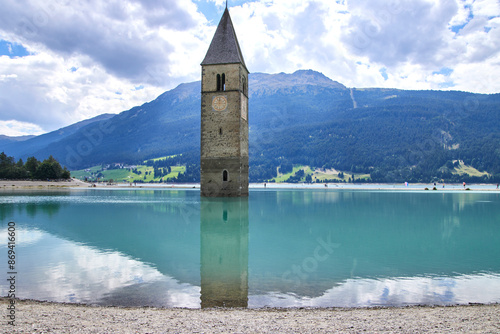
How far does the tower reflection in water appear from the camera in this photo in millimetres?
9828

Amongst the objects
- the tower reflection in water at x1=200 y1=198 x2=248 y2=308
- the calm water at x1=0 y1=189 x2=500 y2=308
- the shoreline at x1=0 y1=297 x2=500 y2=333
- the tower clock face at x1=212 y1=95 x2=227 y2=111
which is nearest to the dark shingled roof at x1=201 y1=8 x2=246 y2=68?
the tower clock face at x1=212 y1=95 x2=227 y2=111

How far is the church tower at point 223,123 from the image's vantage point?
50.5 metres

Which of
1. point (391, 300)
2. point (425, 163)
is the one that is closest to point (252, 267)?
point (391, 300)

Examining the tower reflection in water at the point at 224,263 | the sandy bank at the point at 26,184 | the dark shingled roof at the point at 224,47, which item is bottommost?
the tower reflection in water at the point at 224,263

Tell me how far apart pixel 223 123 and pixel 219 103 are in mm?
2602

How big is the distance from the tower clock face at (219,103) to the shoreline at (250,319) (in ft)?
142

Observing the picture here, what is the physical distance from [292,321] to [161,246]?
1028 cm

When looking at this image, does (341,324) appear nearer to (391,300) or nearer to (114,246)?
(391,300)

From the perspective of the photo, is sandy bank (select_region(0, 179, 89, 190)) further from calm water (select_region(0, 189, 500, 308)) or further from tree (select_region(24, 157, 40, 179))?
calm water (select_region(0, 189, 500, 308))

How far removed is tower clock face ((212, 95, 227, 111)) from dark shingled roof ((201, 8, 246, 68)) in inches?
172

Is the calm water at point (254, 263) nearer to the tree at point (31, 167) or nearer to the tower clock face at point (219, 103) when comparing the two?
the tower clock face at point (219, 103)

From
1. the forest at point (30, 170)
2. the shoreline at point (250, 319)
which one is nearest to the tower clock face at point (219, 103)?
the shoreline at point (250, 319)

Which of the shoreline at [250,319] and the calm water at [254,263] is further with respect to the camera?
the calm water at [254,263]

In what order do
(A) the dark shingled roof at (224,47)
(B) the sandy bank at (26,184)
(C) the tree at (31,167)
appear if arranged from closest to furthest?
(A) the dark shingled roof at (224,47), (B) the sandy bank at (26,184), (C) the tree at (31,167)
